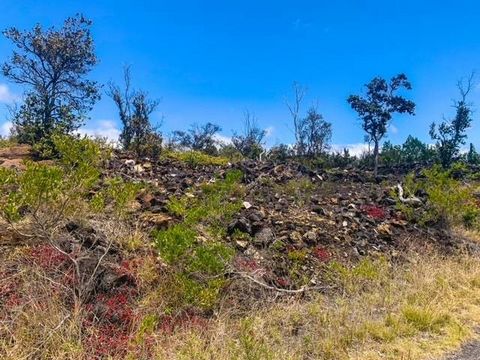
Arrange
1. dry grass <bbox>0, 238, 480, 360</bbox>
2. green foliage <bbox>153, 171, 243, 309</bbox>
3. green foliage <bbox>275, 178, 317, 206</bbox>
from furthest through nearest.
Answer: green foliage <bbox>275, 178, 317, 206</bbox>
green foliage <bbox>153, 171, 243, 309</bbox>
dry grass <bbox>0, 238, 480, 360</bbox>

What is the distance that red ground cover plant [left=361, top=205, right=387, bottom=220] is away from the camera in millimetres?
9244

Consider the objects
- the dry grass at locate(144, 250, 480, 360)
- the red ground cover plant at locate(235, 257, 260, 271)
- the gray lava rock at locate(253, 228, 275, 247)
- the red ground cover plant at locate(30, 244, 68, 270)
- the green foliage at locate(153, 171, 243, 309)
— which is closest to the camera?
the dry grass at locate(144, 250, 480, 360)

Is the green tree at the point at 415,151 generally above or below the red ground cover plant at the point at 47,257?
above

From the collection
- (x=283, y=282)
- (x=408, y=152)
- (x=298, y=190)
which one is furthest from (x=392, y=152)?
(x=283, y=282)

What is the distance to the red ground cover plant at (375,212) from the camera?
9244mm

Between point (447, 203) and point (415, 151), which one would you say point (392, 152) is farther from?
point (447, 203)

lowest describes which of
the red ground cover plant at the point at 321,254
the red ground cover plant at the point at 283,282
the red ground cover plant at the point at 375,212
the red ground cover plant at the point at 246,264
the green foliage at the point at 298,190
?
the red ground cover plant at the point at 283,282

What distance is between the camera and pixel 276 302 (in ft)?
17.4

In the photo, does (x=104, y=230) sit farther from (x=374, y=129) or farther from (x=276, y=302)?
(x=374, y=129)

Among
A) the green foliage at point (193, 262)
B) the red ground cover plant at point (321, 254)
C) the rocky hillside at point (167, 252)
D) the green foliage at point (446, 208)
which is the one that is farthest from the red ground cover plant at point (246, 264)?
the green foliage at point (446, 208)

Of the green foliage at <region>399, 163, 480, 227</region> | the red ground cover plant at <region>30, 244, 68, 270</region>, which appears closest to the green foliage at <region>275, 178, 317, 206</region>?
the green foliage at <region>399, 163, 480, 227</region>

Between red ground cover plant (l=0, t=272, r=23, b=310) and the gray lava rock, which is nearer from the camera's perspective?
red ground cover plant (l=0, t=272, r=23, b=310)

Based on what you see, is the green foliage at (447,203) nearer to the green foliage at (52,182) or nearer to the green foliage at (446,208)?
the green foliage at (446,208)

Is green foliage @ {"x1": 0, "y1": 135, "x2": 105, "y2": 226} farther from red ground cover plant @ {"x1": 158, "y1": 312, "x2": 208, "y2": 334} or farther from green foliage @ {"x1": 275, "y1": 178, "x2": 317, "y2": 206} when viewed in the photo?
green foliage @ {"x1": 275, "y1": 178, "x2": 317, "y2": 206}
